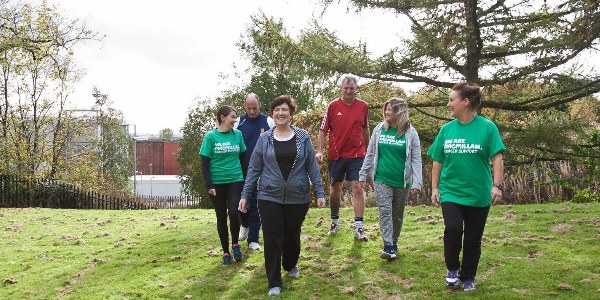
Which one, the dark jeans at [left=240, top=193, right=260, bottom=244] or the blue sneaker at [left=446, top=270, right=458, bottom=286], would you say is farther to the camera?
the dark jeans at [left=240, top=193, right=260, bottom=244]

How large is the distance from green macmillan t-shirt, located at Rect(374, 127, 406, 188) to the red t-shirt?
89 centimetres

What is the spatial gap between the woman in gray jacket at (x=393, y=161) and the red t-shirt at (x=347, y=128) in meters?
0.75

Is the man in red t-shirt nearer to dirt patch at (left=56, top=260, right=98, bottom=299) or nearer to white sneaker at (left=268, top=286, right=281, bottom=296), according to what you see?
white sneaker at (left=268, top=286, right=281, bottom=296)

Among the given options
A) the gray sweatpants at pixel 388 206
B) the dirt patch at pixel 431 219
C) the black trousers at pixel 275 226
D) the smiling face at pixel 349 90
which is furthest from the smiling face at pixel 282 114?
the dirt patch at pixel 431 219

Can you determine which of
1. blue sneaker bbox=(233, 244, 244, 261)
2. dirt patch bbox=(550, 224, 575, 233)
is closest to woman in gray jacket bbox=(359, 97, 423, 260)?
blue sneaker bbox=(233, 244, 244, 261)

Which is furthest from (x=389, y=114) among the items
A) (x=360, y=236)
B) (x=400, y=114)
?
(x=360, y=236)

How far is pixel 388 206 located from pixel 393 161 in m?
0.48

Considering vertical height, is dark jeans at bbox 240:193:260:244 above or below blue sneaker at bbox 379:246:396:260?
above

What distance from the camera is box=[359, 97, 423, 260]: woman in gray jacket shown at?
6.46 metres

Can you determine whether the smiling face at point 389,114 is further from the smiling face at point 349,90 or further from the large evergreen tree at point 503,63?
the large evergreen tree at point 503,63

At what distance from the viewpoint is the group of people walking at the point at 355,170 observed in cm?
541

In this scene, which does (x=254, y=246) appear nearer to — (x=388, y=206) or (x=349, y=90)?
(x=388, y=206)

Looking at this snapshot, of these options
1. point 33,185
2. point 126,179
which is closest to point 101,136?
point 126,179

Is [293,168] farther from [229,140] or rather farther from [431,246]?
[431,246]
